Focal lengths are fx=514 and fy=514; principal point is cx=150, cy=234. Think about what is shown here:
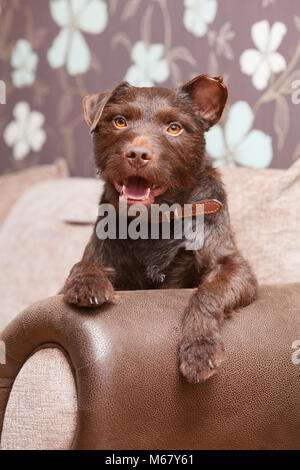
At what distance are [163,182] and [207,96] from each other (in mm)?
363

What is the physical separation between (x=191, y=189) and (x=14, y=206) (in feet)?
5.26

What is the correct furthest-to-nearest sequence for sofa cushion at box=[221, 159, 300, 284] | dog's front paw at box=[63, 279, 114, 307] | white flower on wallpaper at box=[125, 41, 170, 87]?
white flower on wallpaper at box=[125, 41, 170, 87] → sofa cushion at box=[221, 159, 300, 284] → dog's front paw at box=[63, 279, 114, 307]

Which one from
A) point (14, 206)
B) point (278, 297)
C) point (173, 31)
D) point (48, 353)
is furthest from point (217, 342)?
point (173, 31)

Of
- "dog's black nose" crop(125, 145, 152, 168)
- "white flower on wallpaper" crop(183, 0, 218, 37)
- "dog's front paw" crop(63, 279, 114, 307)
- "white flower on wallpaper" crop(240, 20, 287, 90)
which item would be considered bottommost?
"dog's front paw" crop(63, 279, 114, 307)

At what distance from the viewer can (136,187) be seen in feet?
5.16

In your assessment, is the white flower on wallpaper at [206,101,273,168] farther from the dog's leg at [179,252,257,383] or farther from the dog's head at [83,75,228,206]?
the dog's leg at [179,252,257,383]

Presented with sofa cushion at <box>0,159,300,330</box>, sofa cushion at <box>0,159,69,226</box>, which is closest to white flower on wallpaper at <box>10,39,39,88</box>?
sofa cushion at <box>0,159,69,226</box>

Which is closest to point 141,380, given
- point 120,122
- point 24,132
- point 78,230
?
point 120,122

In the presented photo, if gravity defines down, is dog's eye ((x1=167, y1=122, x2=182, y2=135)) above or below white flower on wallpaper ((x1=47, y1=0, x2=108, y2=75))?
below

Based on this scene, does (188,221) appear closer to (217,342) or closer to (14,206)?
(217,342)

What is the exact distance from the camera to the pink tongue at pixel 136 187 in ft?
5.12

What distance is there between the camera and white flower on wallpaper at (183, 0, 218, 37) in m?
2.78

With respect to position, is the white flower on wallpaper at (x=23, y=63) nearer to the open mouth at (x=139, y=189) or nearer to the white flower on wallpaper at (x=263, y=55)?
the white flower on wallpaper at (x=263, y=55)

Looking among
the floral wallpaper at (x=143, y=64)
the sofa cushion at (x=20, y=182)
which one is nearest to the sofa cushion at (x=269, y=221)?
the floral wallpaper at (x=143, y=64)
